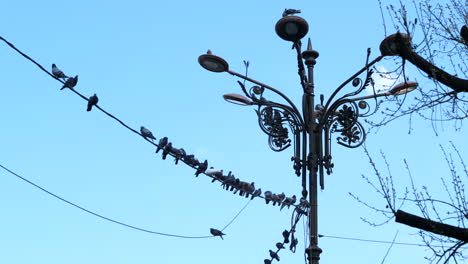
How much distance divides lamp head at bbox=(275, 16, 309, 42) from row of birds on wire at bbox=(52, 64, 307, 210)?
1658 mm

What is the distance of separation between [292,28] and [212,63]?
974 millimetres

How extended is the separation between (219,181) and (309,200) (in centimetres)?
113

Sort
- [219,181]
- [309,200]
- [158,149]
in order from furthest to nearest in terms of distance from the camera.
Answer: [309,200] → [219,181] → [158,149]

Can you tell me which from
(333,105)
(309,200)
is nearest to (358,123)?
(333,105)

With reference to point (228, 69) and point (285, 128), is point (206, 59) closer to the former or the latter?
point (228, 69)

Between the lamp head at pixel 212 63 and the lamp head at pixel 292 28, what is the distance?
2.31ft

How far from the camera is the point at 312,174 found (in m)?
9.06

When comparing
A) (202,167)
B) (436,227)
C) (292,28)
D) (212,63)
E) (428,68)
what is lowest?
(436,227)

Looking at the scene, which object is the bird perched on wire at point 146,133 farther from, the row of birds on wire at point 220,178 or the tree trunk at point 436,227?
the tree trunk at point 436,227

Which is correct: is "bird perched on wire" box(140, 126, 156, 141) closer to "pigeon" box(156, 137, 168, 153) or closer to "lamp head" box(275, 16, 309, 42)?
"pigeon" box(156, 137, 168, 153)

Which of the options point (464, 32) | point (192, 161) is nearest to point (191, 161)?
point (192, 161)

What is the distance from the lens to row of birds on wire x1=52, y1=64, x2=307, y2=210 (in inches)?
283

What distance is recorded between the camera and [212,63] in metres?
9.46

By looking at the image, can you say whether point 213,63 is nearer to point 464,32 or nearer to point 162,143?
point 162,143
